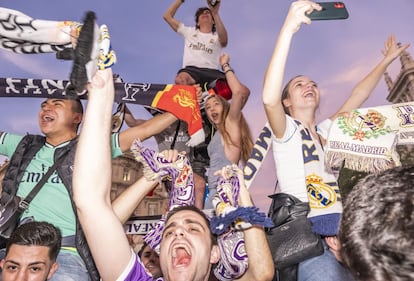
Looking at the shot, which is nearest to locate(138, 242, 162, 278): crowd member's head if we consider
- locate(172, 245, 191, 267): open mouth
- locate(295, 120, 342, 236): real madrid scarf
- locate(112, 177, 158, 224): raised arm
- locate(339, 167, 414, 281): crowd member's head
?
locate(112, 177, 158, 224): raised arm

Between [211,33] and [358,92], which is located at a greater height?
[211,33]

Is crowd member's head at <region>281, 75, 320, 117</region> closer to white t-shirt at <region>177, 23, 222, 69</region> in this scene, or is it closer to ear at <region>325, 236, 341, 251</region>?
ear at <region>325, 236, 341, 251</region>

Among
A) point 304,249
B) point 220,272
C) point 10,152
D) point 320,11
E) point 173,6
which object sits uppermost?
point 173,6

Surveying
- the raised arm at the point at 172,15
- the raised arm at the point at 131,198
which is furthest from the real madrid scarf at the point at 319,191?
the raised arm at the point at 172,15

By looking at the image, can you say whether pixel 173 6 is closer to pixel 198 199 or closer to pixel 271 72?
pixel 198 199

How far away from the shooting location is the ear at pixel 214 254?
2.59 metres

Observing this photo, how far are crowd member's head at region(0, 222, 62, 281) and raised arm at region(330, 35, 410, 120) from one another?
2.37 meters

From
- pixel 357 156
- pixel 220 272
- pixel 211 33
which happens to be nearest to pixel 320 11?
pixel 357 156

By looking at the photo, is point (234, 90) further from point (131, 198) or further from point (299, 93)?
point (131, 198)

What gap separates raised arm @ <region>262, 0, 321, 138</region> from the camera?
2.46m

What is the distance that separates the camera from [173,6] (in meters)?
5.95

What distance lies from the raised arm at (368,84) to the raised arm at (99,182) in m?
2.04

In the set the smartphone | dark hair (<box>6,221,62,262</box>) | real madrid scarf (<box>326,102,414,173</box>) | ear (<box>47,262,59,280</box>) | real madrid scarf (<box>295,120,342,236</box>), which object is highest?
the smartphone

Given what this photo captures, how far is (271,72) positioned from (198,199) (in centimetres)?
214
